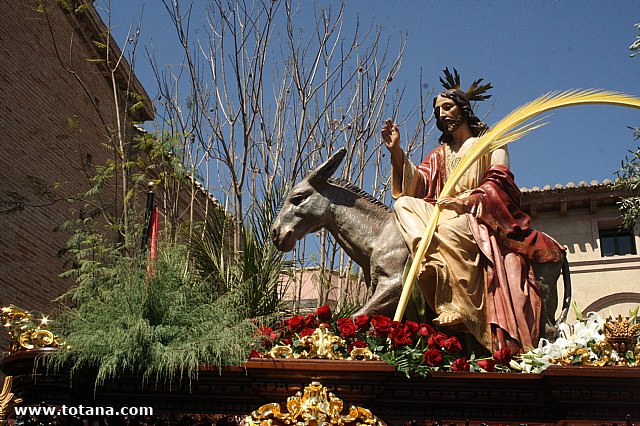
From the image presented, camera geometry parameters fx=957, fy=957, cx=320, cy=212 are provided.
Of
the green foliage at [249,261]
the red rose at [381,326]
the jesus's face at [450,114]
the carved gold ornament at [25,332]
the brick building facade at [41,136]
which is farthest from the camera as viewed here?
the brick building facade at [41,136]

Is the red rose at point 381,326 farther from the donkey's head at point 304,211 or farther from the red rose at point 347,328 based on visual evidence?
the donkey's head at point 304,211

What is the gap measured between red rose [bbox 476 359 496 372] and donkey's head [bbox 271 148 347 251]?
2753mm

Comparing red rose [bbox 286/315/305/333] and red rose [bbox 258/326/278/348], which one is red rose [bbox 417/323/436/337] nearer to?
red rose [bbox 286/315/305/333]

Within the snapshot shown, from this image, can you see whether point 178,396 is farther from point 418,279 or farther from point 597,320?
point 597,320

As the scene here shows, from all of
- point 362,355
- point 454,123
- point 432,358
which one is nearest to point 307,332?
point 362,355

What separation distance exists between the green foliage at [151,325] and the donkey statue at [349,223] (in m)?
1.76

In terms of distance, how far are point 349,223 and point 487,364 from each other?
106 inches

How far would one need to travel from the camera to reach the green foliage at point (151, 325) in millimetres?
7188

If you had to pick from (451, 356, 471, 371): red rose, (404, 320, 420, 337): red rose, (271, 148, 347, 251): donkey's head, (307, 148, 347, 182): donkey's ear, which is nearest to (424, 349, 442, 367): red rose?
(451, 356, 471, 371): red rose

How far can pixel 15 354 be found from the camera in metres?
7.38

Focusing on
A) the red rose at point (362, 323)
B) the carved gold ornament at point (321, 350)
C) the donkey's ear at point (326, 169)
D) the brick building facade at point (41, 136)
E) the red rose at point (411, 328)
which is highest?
the brick building facade at point (41, 136)

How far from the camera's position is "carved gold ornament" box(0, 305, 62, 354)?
7.39 m

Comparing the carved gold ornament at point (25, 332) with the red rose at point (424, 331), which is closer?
the carved gold ornament at point (25, 332)

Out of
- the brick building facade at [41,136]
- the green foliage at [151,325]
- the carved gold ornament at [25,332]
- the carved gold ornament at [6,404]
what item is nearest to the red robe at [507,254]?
the green foliage at [151,325]
